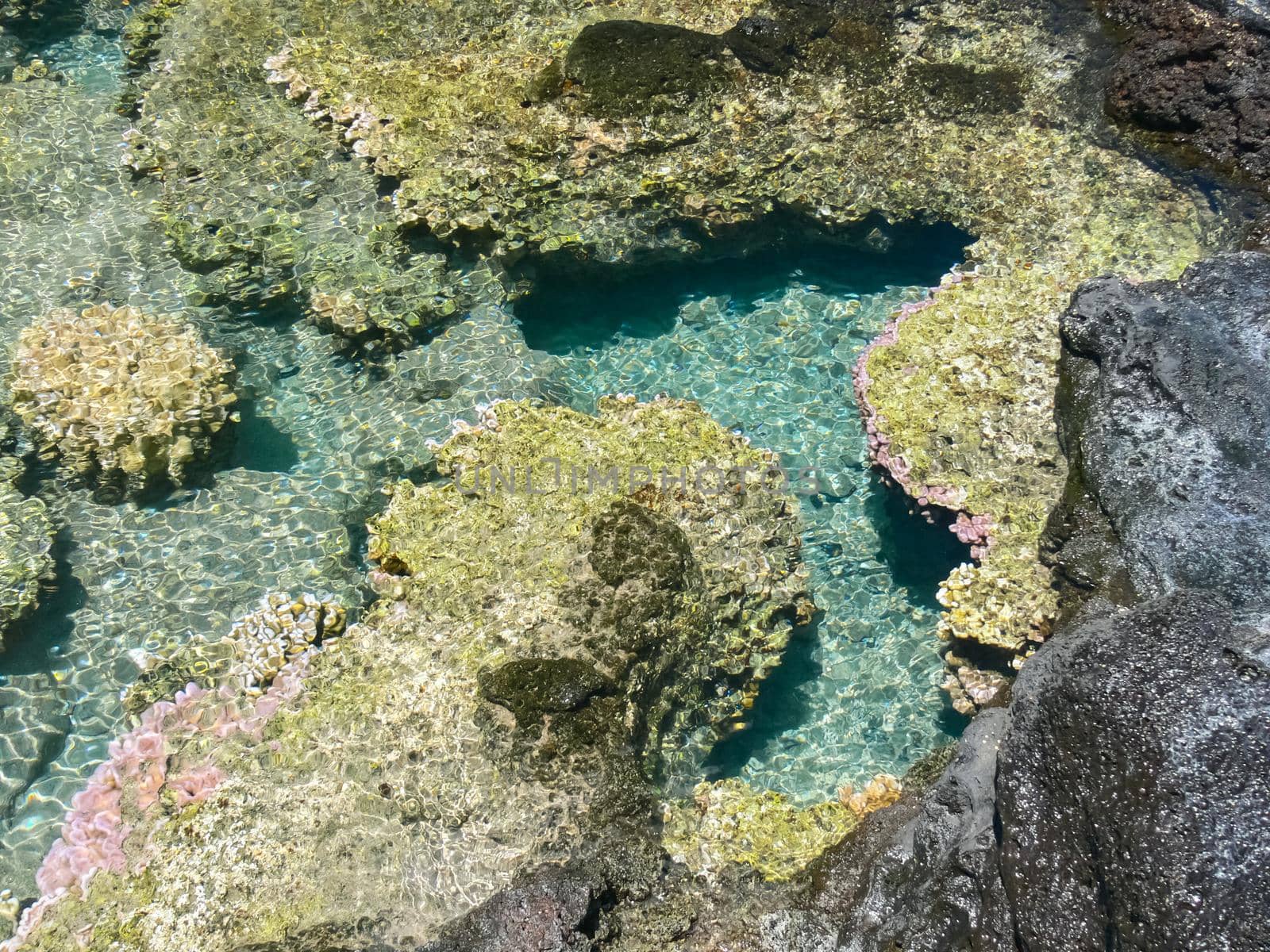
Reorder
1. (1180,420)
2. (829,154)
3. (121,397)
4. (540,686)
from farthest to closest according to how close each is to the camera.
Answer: (829,154) → (121,397) → (1180,420) → (540,686)

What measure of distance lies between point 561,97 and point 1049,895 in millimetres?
6226

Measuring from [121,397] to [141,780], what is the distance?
2.57m

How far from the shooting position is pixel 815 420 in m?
6.74

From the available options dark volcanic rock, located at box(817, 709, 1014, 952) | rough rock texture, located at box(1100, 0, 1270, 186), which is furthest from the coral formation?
rough rock texture, located at box(1100, 0, 1270, 186)

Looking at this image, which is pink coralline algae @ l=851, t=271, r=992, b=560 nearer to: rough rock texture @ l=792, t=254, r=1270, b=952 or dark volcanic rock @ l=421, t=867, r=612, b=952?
rough rock texture @ l=792, t=254, r=1270, b=952

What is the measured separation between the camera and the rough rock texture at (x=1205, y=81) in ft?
21.7

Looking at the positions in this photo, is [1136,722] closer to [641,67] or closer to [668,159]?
[668,159]

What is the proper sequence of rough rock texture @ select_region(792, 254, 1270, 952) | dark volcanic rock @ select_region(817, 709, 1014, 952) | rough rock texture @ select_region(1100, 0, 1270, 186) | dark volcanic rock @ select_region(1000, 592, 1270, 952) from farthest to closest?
rough rock texture @ select_region(1100, 0, 1270, 186) → dark volcanic rock @ select_region(817, 709, 1014, 952) → rough rock texture @ select_region(792, 254, 1270, 952) → dark volcanic rock @ select_region(1000, 592, 1270, 952)

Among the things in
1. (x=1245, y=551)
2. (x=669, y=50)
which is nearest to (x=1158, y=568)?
(x=1245, y=551)

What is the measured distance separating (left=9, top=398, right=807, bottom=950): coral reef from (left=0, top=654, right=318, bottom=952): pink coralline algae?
0.01m

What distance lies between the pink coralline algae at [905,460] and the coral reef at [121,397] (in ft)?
13.6

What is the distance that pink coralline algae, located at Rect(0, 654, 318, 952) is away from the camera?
4.38 meters

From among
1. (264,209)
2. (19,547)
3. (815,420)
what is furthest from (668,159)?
(19,547)

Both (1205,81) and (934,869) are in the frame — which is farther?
(1205,81)
